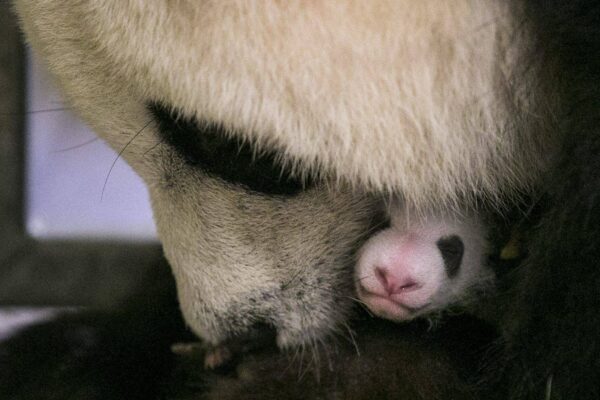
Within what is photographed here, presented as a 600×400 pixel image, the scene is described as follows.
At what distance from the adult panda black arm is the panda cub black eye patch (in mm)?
361

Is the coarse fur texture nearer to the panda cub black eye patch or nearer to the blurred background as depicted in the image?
the panda cub black eye patch

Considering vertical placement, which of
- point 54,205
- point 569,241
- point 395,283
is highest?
point 569,241

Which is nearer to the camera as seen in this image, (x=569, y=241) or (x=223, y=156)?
(x=569, y=241)

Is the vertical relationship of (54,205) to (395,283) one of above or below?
below

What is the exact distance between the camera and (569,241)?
82 cm

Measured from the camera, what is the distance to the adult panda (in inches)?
32.1

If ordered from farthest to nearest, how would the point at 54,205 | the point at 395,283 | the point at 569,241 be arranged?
the point at 54,205 → the point at 395,283 → the point at 569,241

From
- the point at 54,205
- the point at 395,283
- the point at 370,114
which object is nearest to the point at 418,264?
the point at 395,283

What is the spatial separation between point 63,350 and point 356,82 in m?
0.90

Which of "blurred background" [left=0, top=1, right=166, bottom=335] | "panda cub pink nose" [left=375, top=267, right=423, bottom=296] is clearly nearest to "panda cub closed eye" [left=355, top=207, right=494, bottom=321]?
"panda cub pink nose" [left=375, top=267, right=423, bottom=296]

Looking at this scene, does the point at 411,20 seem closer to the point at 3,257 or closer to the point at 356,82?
the point at 356,82

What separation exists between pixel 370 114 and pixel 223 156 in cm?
25

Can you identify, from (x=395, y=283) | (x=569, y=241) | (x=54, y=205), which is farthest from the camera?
(x=54, y=205)

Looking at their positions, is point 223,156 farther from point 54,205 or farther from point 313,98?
point 54,205
